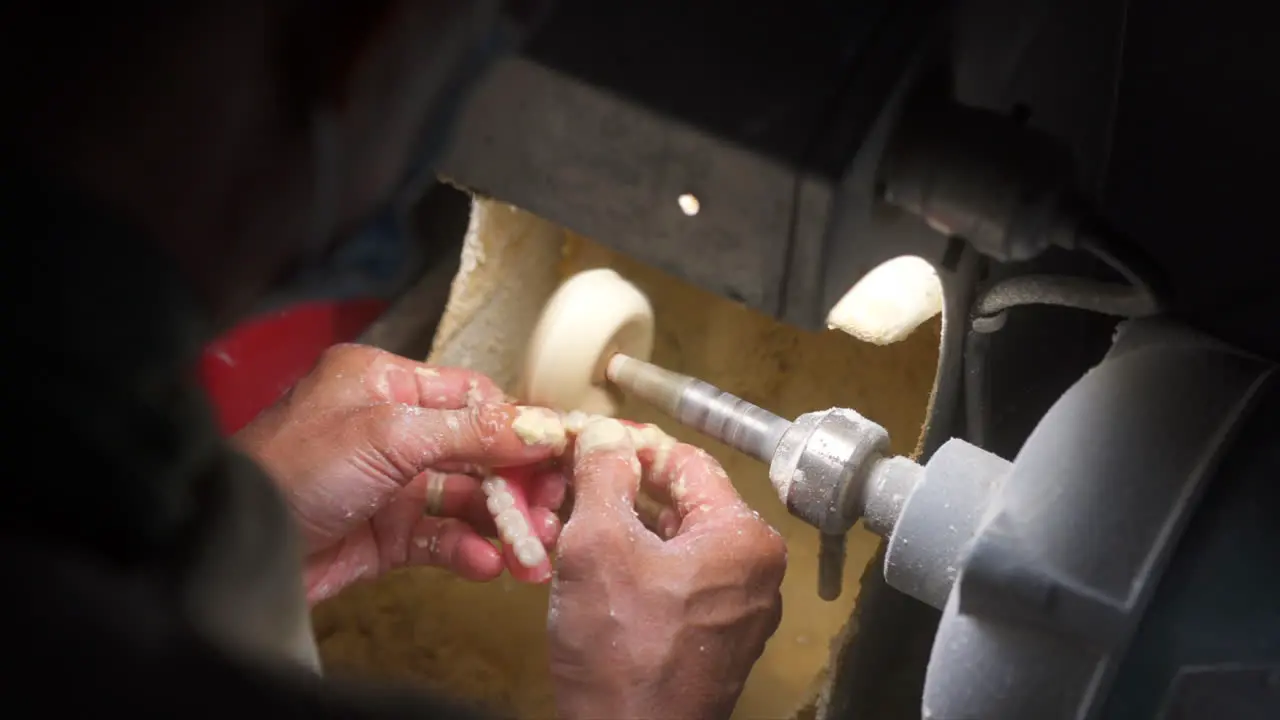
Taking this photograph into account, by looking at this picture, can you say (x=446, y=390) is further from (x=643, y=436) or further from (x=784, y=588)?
(x=784, y=588)

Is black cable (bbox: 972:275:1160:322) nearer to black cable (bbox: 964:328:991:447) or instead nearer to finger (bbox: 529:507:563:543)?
black cable (bbox: 964:328:991:447)

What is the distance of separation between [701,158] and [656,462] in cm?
55

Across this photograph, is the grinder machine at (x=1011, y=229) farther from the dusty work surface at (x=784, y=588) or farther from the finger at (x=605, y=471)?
the dusty work surface at (x=784, y=588)

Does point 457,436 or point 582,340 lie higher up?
point 582,340

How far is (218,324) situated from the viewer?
282 millimetres

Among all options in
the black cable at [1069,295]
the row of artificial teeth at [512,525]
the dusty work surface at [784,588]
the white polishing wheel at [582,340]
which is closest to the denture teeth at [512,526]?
the row of artificial teeth at [512,525]

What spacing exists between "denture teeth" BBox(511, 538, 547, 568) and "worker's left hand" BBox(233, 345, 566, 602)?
0.05m

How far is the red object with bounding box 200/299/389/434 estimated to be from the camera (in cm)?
137

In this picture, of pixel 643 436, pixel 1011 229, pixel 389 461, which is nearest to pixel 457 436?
pixel 389 461

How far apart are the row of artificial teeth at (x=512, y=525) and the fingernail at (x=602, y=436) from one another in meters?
0.09

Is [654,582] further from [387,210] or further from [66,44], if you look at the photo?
[66,44]

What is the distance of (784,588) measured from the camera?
1282 millimetres

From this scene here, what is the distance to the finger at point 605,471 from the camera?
0.97 meters

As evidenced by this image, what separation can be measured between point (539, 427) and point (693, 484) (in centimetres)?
15
